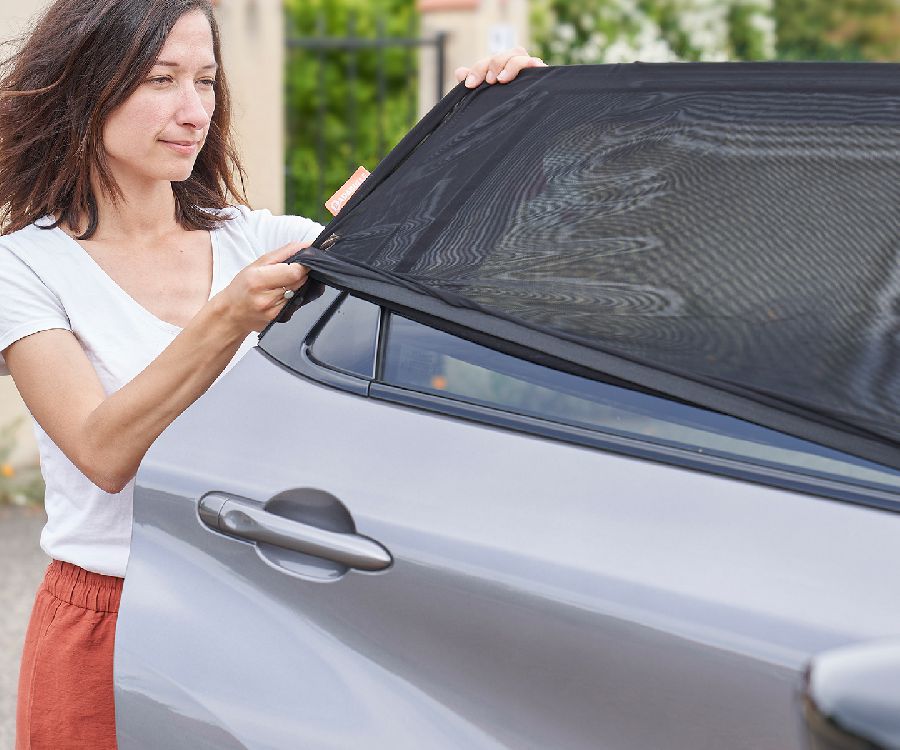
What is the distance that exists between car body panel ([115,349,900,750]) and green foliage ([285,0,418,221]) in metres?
6.72

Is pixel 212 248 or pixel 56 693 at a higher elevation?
pixel 212 248

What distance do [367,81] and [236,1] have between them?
2.22 meters

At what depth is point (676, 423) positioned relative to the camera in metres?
1.33

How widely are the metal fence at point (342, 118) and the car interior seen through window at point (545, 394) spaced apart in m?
6.49

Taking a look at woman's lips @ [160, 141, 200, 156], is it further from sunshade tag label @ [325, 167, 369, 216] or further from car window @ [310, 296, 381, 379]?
car window @ [310, 296, 381, 379]

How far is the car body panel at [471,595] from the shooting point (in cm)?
118

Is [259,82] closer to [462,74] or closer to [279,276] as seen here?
[462,74]

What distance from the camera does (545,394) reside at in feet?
4.64

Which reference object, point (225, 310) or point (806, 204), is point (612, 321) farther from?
point (225, 310)

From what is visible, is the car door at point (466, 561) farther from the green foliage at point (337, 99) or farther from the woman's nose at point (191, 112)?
the green foliage at point (337, 99)

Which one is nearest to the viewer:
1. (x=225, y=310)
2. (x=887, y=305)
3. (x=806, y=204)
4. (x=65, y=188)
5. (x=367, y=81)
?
(x=887, y=305)

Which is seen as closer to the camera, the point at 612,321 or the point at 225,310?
the point at 612,321

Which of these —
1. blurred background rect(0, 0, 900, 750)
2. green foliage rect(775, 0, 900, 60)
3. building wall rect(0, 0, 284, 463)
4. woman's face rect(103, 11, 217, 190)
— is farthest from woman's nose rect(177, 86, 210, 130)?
green foliage rect(775, 0, 900, 60)

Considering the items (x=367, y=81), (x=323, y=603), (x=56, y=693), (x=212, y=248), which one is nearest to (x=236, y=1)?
(x=367, y=81)
